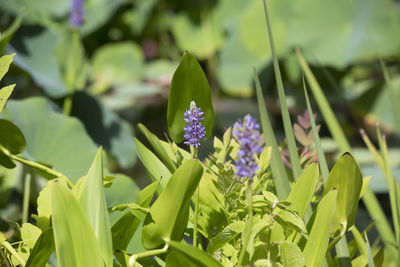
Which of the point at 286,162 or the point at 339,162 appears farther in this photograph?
the point at 286,162

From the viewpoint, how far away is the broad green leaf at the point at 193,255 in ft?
1.00

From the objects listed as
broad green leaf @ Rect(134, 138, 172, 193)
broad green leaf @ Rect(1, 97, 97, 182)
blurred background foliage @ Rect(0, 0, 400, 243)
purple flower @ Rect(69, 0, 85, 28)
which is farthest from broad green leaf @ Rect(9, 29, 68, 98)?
broad green leaf @ Rect(134, 138, 172, 193)

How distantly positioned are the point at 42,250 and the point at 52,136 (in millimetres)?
400

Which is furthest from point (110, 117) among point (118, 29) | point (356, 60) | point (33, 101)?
point (118, 29)

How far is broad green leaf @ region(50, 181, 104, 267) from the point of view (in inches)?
12.7

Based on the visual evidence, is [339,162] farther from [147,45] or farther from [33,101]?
[147,45]

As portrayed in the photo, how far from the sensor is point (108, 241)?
0.37 metres

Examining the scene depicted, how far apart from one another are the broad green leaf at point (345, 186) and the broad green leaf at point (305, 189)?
0.07 feet

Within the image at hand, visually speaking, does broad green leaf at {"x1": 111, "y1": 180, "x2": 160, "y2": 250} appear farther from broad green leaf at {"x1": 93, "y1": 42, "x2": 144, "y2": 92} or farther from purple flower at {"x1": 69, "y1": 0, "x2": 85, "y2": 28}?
broad green leaf at {"x1": 93, "y1": 42, "x2": 144, "y2": 92}

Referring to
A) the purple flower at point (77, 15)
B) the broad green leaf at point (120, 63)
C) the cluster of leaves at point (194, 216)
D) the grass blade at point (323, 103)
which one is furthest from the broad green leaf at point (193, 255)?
the broad green leaf at point (120, 63)

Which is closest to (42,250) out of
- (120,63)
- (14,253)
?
(14,253)

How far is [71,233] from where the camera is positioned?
1.09 ft

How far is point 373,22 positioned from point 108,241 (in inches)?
65.1

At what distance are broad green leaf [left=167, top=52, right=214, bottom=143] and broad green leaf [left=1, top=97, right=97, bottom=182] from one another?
0.94 feet
